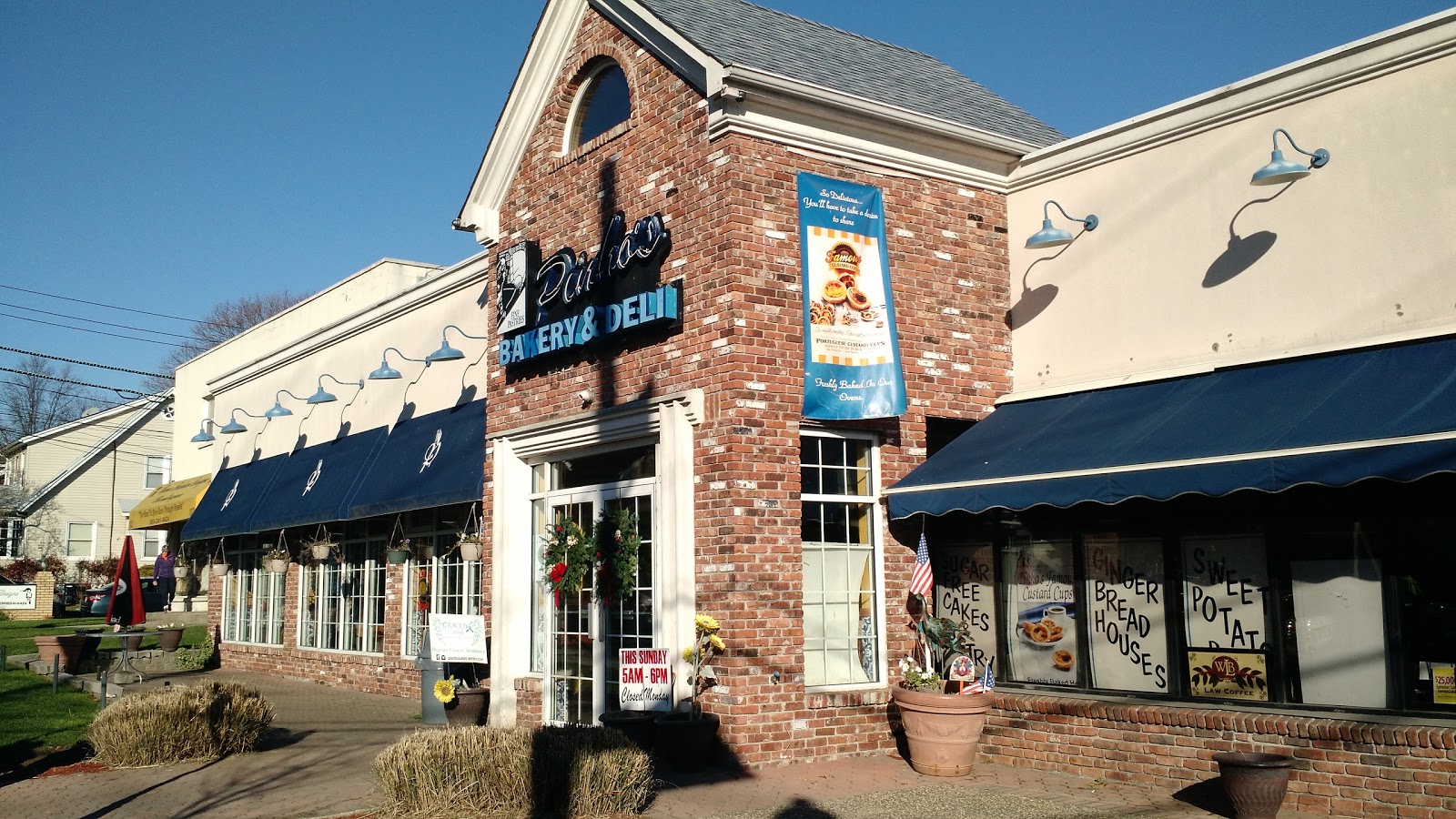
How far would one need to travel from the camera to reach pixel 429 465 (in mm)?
16469

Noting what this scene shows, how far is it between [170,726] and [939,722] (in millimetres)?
7059

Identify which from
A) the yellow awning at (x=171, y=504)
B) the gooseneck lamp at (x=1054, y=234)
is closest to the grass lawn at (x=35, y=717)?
the yellow awning at (x=171, y=504)

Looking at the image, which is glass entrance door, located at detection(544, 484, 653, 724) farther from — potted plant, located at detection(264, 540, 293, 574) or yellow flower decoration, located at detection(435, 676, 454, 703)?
potted plant, located at detection(264, 540, 293, 574)

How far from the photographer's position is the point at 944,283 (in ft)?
40.9

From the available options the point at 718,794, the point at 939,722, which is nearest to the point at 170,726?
the point at 718,794

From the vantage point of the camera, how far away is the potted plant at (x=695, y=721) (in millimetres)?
10320

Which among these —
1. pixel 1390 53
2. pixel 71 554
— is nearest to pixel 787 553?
pixel 1390 53

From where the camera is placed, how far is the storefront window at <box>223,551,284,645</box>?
22125mm

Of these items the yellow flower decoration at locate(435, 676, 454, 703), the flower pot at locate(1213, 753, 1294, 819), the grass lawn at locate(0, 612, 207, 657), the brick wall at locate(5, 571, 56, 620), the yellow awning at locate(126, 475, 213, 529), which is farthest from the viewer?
the brick wall at locate(5, 571, 56, 620)

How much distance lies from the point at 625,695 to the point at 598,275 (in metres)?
4.17

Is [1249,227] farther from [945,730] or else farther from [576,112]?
[576,112]

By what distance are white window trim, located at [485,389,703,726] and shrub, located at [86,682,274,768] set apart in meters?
2.74

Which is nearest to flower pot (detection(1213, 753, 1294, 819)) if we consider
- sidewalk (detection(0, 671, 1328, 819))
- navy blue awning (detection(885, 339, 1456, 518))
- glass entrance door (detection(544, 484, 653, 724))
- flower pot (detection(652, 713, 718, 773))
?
sidewalk (detection(0, 671, 1328, 819))

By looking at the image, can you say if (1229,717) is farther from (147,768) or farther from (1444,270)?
(147,768)
